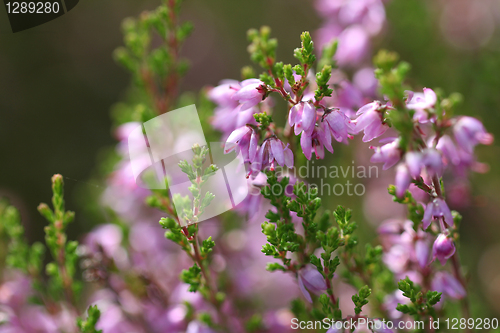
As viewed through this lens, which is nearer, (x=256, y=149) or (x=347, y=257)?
(x=256, y=149)

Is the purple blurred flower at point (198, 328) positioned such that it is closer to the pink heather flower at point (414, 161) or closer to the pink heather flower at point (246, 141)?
the pink heather flower at point (246, 141)

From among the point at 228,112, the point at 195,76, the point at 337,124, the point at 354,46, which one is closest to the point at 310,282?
the point at 337,124

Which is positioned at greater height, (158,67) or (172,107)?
(158,67)

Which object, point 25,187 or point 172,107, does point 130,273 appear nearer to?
point 172,107

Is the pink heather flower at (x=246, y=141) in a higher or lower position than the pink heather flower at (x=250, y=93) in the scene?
lower

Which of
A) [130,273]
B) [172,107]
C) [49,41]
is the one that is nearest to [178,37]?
[172,107]

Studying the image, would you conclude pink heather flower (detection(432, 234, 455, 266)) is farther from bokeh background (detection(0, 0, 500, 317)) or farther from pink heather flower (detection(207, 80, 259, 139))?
bokeh background (detection(0, 0, 500, 317))

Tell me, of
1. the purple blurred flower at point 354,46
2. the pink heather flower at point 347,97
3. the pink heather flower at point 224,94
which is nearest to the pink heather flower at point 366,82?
the purple blurred flower at point 354,46
